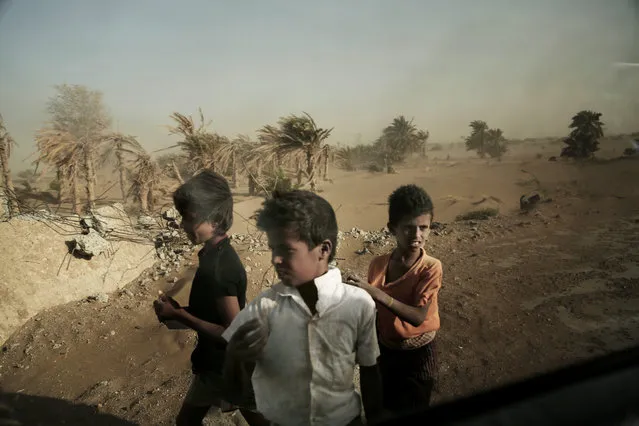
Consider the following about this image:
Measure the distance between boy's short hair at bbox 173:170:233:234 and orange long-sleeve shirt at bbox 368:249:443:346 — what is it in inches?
24.0

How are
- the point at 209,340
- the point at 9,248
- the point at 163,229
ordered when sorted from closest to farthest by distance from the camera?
the point at 209,340 < the point at 163,229 < the point at 9,248

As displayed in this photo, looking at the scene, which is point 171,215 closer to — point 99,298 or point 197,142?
point 197,142

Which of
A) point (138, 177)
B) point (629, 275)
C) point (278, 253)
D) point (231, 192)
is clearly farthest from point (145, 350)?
point (629, 275)

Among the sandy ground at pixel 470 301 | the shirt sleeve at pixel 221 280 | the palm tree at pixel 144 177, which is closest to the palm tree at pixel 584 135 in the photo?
the sandy ground at pixel 470 301

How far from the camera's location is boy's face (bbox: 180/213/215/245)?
1.21m

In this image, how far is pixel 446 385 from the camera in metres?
2.02

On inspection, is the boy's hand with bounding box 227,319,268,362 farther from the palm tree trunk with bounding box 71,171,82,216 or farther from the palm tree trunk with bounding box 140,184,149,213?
the palm tree trunk with bounding box 71,171,82,216

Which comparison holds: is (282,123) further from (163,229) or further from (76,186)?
(76,186)

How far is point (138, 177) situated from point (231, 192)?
1.41 ft

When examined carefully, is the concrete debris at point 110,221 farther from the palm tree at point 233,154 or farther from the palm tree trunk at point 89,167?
the palm tree at point 233,154

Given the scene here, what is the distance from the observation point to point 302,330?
1020mm

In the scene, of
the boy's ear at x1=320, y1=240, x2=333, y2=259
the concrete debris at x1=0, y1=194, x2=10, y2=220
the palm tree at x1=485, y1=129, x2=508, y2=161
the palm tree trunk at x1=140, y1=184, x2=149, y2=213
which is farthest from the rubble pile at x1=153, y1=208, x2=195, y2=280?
the palm tree at x1=485, y1=129, x2=508, y2=161

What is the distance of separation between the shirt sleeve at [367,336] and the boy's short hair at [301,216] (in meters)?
0.22

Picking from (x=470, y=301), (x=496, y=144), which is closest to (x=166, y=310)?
(x=496, y=144)
